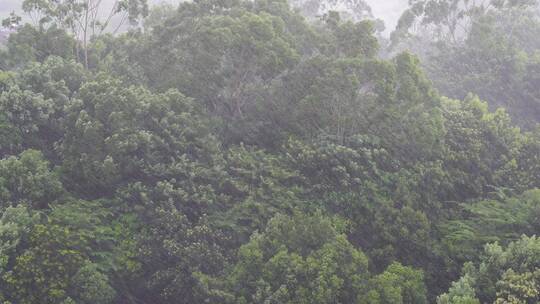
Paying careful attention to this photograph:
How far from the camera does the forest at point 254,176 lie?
12500 mm

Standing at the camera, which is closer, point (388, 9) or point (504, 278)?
point (504, 278)

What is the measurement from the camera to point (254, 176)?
645 inches

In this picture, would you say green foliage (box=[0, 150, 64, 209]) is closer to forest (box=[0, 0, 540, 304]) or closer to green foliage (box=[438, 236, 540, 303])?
forest (box=[0, 0, 540, 304])

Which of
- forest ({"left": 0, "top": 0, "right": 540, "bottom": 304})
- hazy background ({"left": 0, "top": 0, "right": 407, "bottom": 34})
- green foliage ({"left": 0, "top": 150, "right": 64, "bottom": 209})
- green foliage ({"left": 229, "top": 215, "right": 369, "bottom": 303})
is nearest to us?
green foliage ({"left": 229, "top": 215, "right": 369, "bottom": 303})

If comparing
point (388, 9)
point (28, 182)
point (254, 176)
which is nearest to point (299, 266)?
point (254, 176)

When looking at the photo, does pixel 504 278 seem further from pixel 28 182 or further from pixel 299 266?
pixel 28 182

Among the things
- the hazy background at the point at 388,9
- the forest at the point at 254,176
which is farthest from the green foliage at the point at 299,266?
the hazy background at the point at 388,9

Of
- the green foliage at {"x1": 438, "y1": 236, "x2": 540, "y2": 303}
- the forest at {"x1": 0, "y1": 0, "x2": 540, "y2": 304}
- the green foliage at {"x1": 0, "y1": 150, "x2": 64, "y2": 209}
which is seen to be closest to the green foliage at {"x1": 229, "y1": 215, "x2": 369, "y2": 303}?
the forest at {"x1": 0, "y1": 0, "x2": 540, "y2": 304}

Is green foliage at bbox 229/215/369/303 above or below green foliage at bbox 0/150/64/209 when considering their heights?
below

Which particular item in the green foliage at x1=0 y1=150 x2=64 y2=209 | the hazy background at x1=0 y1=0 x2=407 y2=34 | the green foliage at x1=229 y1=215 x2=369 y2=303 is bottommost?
the green foliage at x1=229 y1=215 x2=369 y2=303

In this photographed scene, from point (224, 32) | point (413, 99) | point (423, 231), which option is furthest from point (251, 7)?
point (423, 231)

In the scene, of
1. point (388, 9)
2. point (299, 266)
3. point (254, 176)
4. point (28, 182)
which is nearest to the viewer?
point (299, 266)

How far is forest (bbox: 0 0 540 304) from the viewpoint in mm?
12500

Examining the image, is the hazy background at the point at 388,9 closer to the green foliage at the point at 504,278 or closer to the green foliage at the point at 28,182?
the green foliage at the point at 28,182
